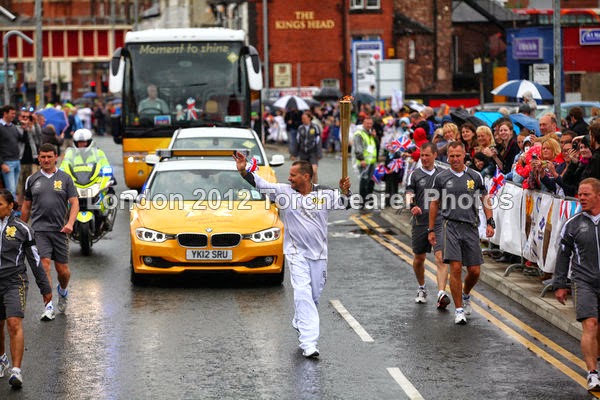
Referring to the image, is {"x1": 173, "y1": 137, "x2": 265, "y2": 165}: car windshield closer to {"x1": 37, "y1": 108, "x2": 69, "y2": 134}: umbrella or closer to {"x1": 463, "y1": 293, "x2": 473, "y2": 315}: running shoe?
{"x1": 463, "y1": 293, "x2": 473, "y2": 315}: running shoe

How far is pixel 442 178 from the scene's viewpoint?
1317 centimetres

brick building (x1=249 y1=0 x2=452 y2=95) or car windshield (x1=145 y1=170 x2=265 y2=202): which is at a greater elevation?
brick building (x1=249 y1=0 x2=452 y2=95)

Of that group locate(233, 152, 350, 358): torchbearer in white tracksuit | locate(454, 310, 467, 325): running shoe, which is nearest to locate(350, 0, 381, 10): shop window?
locate(454, 310, 467, 325): running shoe

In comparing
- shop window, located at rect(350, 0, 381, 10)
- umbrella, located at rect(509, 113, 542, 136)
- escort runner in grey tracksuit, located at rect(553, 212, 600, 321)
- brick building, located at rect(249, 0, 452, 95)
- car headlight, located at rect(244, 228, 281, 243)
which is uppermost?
shop window, located at rect(350, 0, 381, 10)

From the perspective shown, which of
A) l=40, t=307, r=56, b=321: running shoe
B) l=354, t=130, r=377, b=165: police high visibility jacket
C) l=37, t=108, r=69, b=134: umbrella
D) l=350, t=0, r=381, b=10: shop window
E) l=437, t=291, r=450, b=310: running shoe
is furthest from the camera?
l=350, t=0, r=381, b=10: shop window

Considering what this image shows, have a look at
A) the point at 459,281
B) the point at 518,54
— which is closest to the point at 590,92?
the point at 518,54

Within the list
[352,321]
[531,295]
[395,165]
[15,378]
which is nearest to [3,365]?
[15,378]

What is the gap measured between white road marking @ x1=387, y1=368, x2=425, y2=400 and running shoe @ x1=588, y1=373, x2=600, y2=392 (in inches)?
52.9

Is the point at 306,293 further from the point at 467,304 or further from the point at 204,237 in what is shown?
the point at 204,237

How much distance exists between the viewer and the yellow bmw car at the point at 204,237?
15.1 meters

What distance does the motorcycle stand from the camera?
1856 cm

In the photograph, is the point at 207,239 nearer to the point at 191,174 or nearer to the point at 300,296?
the point at 191,174

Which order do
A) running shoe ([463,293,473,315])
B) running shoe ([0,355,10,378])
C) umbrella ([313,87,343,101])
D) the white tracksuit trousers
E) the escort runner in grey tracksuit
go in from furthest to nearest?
1. umbrella ([313,87,343,101])
2. running shoe ([463,293,473,315])
3. the white tracksuit trousers
4. running shoe ([0,355,10,378])
5. the escort runner in grey tracksuit

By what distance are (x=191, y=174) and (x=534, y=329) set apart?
5893 mm
